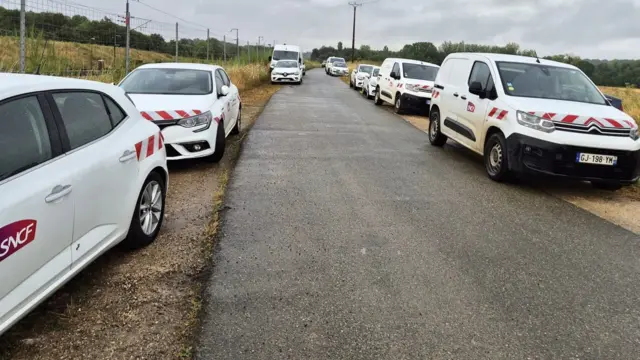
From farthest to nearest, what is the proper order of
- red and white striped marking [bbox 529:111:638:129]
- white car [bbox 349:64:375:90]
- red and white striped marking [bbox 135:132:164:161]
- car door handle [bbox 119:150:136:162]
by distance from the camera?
white car [bbox 349:64:375:90], red and white striped marking [bbox 529:111:638:129], red and white striped marking [bbox 135:132:164:161], car door handle [bbox 119:150:136:162]

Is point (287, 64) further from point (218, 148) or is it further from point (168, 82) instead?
point (218, 148)

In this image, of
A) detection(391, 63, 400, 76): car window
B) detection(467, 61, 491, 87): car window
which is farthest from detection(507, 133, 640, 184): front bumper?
detection(391, 63, 400, 76): car window

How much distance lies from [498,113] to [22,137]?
6.38 meters

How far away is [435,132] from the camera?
10.6 meters

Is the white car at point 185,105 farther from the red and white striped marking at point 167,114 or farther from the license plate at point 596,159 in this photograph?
the license plate at point 596,159

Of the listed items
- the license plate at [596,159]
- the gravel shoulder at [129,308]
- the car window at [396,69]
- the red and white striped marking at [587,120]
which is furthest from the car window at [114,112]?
the car window at [396,69]

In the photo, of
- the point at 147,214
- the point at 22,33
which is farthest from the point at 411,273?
the point at 22,33

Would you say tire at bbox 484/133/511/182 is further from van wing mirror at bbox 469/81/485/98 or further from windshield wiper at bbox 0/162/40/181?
windshield wiper at bbox 0/162/40/181

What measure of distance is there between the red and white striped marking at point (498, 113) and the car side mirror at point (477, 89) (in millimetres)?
461

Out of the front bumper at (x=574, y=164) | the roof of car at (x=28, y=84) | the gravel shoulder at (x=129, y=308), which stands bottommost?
the gravel shoulder at (x=129, y=308)

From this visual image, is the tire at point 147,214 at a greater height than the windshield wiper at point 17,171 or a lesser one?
lesser

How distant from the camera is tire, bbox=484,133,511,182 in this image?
722 centimetres

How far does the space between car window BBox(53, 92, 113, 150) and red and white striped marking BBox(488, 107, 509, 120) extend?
215 inches

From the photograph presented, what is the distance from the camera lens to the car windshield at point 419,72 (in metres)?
17.4
